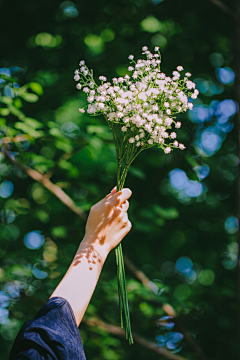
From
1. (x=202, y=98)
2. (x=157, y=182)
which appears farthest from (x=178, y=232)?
(x=202, y=98)

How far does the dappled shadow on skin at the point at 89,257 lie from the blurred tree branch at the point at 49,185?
1028 mm

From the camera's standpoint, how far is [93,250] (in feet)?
3.06

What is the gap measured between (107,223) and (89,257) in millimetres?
126

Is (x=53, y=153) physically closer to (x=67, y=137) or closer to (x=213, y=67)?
(x=67, y=137)

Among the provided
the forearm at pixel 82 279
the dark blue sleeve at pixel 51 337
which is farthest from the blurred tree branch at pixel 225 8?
the dark blue sleeve at pixel 51 337

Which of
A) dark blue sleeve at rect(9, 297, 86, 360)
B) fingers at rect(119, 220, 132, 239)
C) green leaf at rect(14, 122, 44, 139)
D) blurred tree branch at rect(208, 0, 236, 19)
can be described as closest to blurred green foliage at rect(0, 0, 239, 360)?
blurred tree branch at rect(208, 0, 236, 19)

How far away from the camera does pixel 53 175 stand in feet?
7.32

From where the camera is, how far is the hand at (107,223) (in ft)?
3.15

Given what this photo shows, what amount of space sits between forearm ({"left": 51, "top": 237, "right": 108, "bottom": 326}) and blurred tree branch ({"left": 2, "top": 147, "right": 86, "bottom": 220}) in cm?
102

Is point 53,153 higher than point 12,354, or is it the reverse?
point 53,153

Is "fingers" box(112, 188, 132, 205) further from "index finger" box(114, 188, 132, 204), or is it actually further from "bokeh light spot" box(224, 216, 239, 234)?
"bokeh light spot" box(224, 216, 239, 234)

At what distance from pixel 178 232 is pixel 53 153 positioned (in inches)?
43.5

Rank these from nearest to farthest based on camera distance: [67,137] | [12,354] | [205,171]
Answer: [12,354], [67,137], [205,171]

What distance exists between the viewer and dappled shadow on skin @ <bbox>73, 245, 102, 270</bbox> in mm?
894
